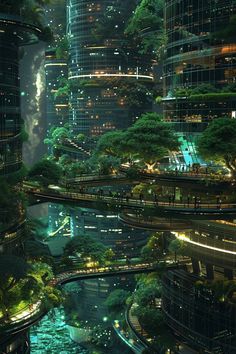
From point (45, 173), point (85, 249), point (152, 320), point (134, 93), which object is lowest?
point (152, 320)

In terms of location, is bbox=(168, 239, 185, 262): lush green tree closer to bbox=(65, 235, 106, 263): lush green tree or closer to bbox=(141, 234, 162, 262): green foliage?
bbox=(141, 234, 162, 262): green foliage

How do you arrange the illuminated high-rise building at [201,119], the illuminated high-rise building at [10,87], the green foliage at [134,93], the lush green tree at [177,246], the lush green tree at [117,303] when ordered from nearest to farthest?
the illuminated high-rise building at [10,87], the illuminated high-rise building at [201,119], the lush green tree at [177,246], the lush green tree at [117,303], the green foliage at [134,93]

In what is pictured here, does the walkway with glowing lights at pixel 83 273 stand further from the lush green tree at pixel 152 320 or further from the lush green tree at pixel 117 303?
the lush green tree at pixel 117 303

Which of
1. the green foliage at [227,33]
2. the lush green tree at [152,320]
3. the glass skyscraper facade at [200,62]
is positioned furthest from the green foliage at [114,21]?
the lush green tree at [152,320]

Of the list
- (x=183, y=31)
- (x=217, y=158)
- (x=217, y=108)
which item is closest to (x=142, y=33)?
(x=183, y=31)

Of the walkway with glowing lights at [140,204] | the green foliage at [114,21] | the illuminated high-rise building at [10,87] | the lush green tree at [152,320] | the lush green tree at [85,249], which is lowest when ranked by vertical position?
the lush green tree at [152,320]

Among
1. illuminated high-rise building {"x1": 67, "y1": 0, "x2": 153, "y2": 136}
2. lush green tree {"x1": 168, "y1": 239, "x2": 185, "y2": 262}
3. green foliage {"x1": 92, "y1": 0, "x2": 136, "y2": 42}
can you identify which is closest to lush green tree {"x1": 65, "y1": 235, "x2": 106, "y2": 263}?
lush green tree {"x1": 168, "y1": 239, "x2": 185, "y2": 262}

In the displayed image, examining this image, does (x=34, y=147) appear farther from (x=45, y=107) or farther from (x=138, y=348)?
(x=138, y=348)

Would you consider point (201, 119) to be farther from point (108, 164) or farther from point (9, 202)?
point (9, 202)

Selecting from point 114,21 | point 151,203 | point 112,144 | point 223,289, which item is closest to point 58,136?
point 114,21

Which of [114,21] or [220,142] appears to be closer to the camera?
[220,142]
